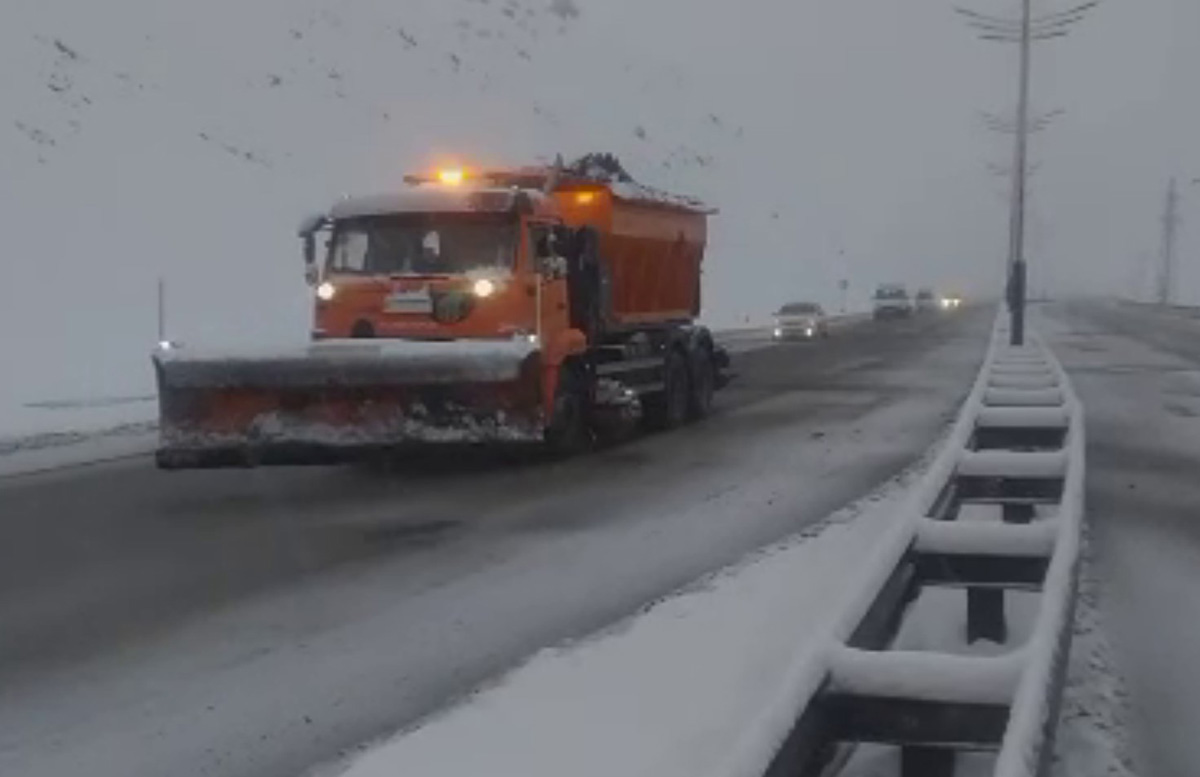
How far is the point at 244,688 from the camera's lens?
6695 millimetres

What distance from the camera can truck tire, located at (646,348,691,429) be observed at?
60.1 ft

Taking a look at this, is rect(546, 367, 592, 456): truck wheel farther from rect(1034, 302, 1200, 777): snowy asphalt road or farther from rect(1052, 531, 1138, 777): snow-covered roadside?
rect(1052, 531, 1138, 777): snow-covered roadside

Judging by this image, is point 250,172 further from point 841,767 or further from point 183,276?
point 841,767

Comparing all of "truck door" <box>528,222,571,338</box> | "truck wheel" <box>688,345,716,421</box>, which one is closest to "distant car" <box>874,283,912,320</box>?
"truck wheel" <box>688,345,716,421</box>

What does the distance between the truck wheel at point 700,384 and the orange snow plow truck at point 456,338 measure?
43.4 inches

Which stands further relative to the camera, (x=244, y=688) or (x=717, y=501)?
(x=717, y=501)

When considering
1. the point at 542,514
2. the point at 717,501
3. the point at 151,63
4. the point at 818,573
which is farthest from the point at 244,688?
the point at 151,63

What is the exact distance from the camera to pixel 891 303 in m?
76.6

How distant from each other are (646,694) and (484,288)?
8.38 m

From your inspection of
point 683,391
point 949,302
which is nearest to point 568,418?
point 683,391

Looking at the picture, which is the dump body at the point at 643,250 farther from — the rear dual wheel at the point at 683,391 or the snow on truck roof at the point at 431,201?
the snow on truck roof at the point at 431,201

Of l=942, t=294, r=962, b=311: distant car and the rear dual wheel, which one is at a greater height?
the rear dual wheel

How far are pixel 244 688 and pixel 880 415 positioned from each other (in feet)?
45.9

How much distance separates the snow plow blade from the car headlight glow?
3.61 feet
